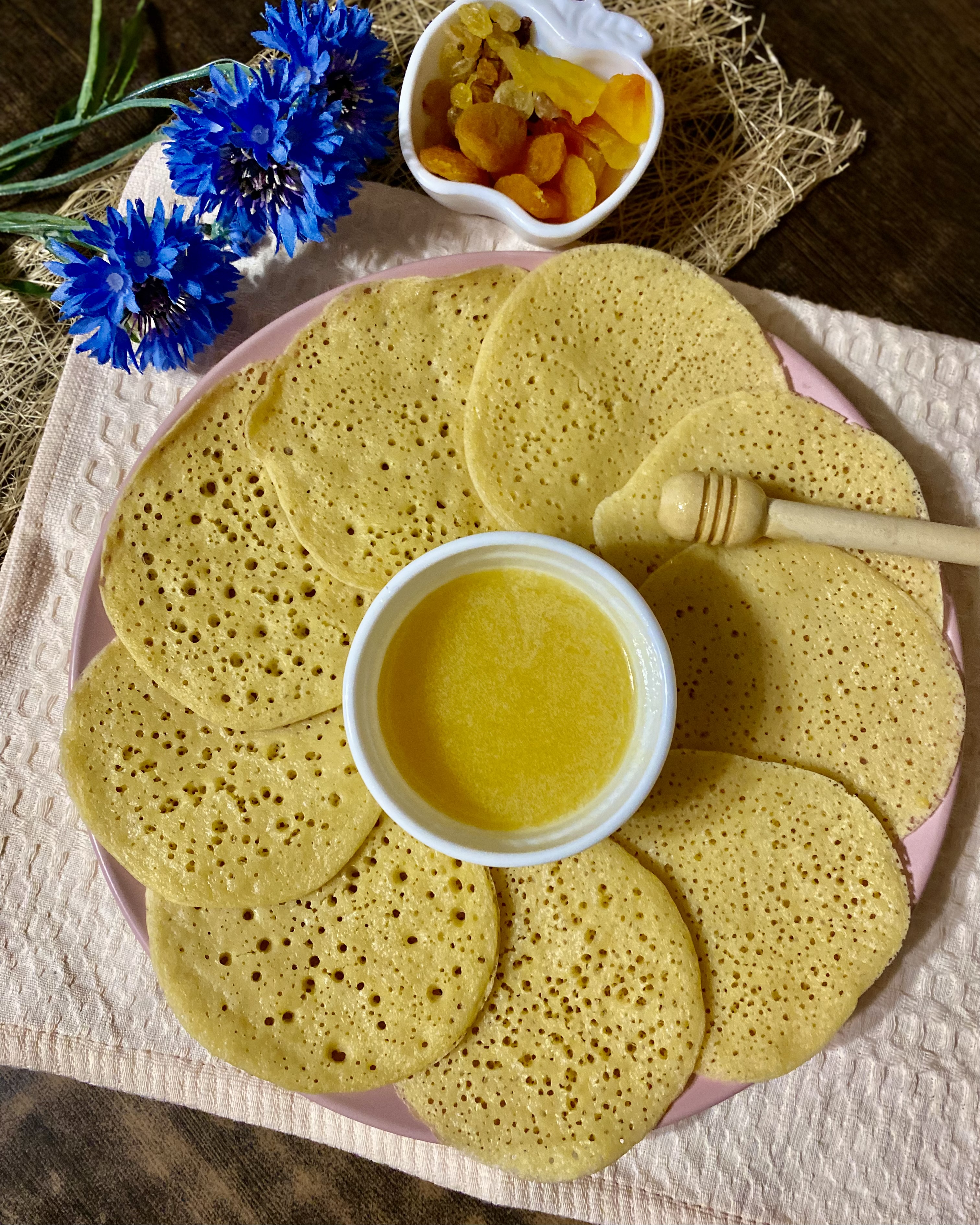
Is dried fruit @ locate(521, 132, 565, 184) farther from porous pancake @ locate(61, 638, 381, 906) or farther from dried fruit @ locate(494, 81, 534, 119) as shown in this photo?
porous pancake @ locate(61, 638, 381, 906)

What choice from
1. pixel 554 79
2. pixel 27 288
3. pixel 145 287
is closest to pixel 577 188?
pixel 554 79

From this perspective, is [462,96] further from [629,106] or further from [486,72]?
[629,106]

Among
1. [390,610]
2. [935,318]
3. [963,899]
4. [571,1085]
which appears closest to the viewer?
[390,610]

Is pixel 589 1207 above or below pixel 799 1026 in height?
below

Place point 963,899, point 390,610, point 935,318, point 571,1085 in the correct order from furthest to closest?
point 935,318
point 963,899
point 571,1085
point 390,610

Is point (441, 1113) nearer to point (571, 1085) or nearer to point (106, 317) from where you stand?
point (571, 1085)

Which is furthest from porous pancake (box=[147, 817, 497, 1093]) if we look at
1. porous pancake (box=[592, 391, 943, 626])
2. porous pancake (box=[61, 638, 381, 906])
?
porous pancake (box=[592, 391, 943, 626])

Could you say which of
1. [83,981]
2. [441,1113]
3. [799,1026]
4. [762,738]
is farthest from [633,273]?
[83,981]

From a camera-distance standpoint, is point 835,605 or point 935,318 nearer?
point 835,605
